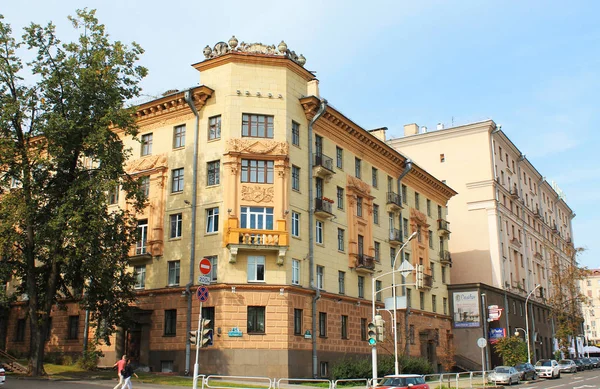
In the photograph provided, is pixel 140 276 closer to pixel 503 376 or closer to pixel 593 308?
pixel 503 376

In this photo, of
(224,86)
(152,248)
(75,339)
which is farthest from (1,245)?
(224,86)

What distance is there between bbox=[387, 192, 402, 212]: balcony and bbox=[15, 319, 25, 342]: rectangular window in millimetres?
30387

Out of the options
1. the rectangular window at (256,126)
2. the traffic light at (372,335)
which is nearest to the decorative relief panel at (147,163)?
the rectangular window at (256,126)

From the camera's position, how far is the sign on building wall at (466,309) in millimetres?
60250

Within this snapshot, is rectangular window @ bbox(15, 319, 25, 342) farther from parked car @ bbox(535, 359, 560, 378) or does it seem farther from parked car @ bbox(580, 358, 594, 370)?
parked car @ bbox(580, 358, 594, 370)

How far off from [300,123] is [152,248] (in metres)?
12.8

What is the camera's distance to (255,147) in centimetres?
3822

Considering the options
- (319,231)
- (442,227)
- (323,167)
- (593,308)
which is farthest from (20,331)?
(593,308)

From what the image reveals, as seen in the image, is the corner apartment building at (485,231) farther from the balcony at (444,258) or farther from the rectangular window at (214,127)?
the rectangular window at (214,127)

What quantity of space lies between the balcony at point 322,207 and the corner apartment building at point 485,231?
25.4m

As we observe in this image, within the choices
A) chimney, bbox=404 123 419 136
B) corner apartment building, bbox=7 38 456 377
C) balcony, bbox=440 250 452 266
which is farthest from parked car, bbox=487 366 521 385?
chimney, bbox=404 123 419 136

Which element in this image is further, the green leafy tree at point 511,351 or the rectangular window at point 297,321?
the green leafy tree at point 511,351

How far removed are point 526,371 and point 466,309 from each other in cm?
1349

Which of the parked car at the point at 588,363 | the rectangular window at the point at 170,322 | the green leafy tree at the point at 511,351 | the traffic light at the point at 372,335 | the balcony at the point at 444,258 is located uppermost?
the balcony at the point at 444,258
